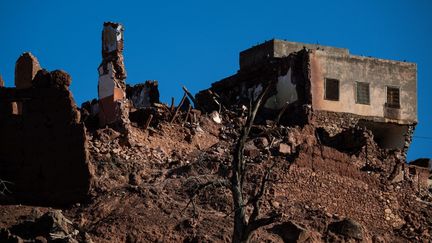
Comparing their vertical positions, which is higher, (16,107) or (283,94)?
(283,94)

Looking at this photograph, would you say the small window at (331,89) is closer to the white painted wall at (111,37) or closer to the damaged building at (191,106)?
the damaged building at (191,106)

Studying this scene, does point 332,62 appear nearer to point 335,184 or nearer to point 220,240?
point 335,184

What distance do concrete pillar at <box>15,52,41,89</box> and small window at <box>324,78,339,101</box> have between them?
9.83 m

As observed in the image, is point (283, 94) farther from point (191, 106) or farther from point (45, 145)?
point (45, 145)

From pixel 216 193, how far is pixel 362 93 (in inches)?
384

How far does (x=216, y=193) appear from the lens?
36.2 meters

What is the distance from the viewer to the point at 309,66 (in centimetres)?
4284

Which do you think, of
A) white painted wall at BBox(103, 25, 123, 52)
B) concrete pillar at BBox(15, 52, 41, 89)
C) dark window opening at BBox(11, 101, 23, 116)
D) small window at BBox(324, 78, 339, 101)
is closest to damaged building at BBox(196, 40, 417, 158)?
small window at BBox(324, 78, 339, 101)

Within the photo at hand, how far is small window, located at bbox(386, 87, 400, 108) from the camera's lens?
1766 inches

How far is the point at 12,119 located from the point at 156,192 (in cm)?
437

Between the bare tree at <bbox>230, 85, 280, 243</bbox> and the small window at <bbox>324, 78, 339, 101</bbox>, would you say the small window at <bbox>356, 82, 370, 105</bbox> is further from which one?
the bare tree at <bbox>230, 85, 280, 243</bbox>

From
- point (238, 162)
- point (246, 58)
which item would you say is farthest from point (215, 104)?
point (238, 162)

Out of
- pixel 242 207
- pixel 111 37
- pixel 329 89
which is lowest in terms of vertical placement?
pixel 242 207

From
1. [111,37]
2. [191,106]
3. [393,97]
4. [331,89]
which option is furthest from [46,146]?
[393,97]
